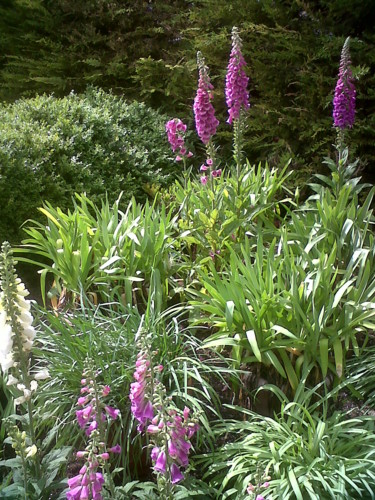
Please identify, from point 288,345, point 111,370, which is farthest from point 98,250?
point 288,345

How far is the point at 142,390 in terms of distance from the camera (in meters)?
1.75

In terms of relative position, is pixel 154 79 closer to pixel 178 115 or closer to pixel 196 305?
pixel 178 115

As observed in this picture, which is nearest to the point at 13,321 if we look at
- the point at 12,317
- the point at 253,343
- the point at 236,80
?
the point at 12,317

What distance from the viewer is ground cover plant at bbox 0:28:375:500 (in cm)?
182

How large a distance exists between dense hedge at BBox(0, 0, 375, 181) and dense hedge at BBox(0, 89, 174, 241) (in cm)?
74

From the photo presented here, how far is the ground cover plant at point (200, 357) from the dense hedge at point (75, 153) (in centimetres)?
59

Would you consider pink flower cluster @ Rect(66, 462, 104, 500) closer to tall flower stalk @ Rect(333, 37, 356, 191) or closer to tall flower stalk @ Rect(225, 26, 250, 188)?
tall flower stalk @ Rect(225, 26, 250, 188)

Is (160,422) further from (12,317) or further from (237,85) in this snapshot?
(237,85)

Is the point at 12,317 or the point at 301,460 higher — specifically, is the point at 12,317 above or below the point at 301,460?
above

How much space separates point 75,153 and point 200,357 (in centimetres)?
219

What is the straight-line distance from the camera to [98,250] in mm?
3320

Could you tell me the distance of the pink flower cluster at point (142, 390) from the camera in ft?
5.53

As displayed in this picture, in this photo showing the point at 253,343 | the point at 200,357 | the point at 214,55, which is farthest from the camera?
the point at 214,55

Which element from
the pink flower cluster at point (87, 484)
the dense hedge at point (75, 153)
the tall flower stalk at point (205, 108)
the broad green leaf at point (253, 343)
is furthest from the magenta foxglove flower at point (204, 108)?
the pink flower cluster at point (87, 484)
